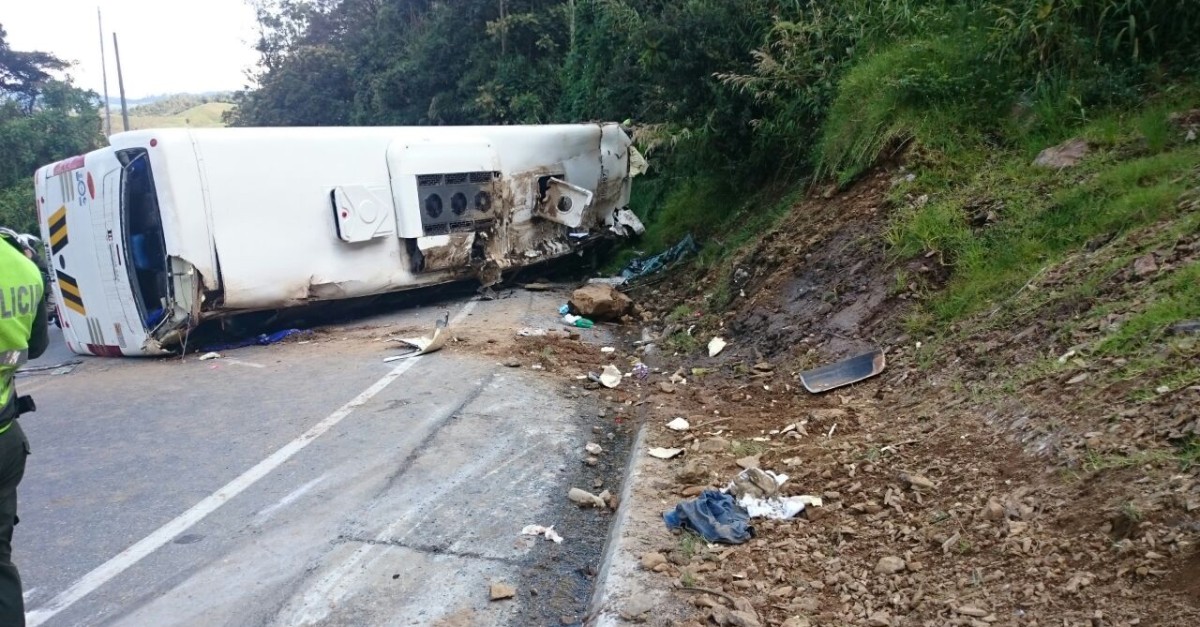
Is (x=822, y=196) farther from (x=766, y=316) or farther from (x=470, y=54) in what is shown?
(x=470, y=54)

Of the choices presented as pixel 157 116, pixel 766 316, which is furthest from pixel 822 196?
pixel 157 116

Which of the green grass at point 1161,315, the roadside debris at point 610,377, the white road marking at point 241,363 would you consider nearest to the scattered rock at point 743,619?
the green grass at point 1161,315

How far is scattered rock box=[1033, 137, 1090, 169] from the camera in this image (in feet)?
18.6

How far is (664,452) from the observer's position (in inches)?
186

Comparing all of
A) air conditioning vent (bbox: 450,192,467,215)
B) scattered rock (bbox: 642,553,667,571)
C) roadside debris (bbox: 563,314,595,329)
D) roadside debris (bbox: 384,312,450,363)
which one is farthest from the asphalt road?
air conditioning vent (bbox: 450,192,467,215)

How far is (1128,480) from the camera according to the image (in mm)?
2914

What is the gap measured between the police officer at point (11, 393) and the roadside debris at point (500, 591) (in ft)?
5.42

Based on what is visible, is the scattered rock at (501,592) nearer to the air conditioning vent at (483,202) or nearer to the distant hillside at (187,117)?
the air conditioning vent at (483,202)

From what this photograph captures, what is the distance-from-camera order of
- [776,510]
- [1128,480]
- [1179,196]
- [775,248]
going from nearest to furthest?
[1128,480] → [776,510] → [1179,196] → [775,248]

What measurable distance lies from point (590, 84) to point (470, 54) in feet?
18.1

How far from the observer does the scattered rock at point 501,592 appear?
3.34m

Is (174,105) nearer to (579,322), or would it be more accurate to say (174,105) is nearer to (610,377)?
(579,322)

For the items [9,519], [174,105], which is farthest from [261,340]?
[174,105]

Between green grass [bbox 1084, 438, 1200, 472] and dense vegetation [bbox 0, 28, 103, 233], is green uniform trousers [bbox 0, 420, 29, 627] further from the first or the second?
dense vegetation [bbox 0, 28, 103, 233]
